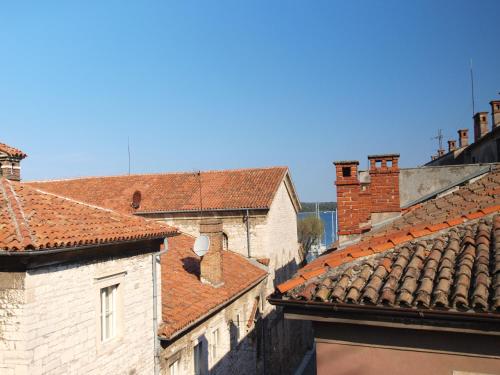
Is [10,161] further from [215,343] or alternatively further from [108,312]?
[215,343]

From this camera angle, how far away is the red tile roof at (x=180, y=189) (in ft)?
74.7

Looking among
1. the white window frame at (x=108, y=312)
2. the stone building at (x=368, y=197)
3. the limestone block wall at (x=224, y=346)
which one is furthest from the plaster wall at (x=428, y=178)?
the white window frame at (x=108, y=312)

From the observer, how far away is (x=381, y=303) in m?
4.96

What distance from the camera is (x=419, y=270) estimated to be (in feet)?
17.8

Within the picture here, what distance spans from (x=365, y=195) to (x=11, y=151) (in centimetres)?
858

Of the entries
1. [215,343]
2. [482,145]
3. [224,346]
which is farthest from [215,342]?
[482,145]

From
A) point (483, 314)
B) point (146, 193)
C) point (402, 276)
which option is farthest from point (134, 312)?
point (146, 193)

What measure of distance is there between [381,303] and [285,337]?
61.3 ft

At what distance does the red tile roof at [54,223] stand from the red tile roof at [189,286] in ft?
7.76

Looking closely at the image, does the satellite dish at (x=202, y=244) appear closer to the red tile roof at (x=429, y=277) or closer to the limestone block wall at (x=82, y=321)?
the limestone block wall at (x=82, y=321)

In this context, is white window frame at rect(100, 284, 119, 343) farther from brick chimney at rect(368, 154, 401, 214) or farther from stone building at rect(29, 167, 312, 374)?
stone building at rect(29, 167, 312, 374)

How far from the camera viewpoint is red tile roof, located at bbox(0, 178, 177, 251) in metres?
7.04

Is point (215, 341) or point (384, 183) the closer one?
point (384, 183)

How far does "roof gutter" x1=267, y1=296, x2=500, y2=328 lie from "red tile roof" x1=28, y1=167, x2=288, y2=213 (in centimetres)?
1626
